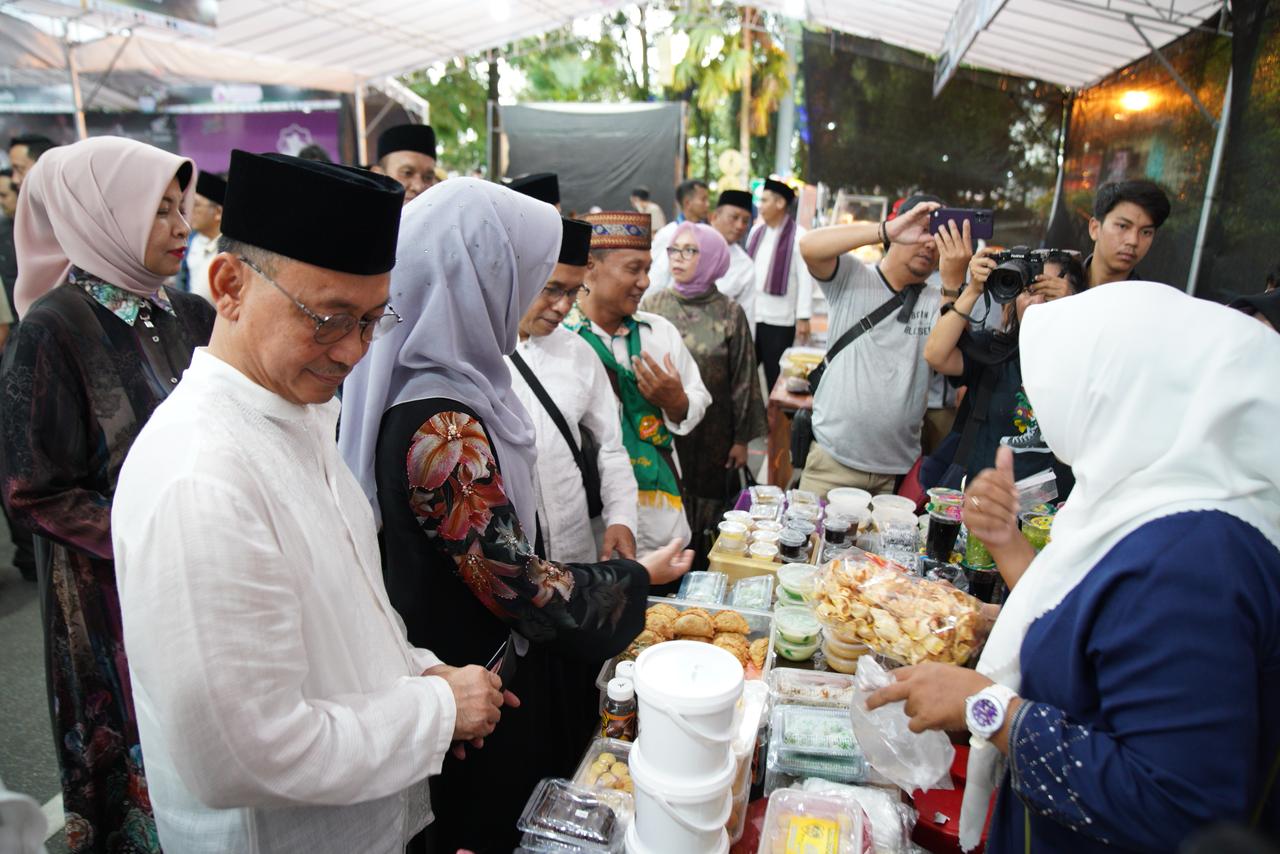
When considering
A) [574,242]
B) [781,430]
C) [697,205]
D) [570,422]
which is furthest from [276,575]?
[697,205]

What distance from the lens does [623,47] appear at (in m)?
19.5

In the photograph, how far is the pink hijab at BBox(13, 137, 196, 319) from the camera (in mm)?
1889

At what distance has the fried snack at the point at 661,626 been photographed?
6.02 ft

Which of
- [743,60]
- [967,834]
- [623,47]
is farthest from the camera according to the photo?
[623,47]

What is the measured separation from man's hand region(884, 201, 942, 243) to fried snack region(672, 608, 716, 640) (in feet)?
5.57

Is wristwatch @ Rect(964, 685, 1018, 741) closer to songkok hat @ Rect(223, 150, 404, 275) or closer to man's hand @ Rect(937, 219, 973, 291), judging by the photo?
songkok hat @ Rect(223, 150, 404, 275)

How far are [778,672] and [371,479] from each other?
1.01m

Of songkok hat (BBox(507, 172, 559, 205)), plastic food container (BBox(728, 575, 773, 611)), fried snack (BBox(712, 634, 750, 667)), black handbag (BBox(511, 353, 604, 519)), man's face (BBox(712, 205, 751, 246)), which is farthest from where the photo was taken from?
man's face (BBox(712, 205, 751, 246))

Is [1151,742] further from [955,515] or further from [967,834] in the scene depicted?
[955,515]

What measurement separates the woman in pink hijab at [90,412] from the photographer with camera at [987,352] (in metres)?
2.43

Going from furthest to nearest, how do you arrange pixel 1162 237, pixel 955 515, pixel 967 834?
pixel 1162 237 → pixel 955 515 → pixel 967 834

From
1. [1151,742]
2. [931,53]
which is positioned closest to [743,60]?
[931,53]

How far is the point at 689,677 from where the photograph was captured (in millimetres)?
1055

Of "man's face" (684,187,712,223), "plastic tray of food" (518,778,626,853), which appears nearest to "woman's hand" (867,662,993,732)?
"plastic tray of food" (518,778,626,853)
